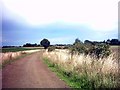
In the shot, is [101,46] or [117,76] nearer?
[117,76]

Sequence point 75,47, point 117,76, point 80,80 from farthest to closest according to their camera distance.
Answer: point 75,47, point 80,80, point 117,76

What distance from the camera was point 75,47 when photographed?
32.0 m

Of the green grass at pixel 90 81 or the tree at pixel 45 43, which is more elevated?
the tree at pixel 45 43

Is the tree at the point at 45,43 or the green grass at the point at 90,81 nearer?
the green grass at the point at 90,81

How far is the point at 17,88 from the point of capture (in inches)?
570

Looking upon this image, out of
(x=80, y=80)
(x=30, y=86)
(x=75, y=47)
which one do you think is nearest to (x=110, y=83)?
(x=80, y=80)

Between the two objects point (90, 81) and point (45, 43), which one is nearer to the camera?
point (90, 81)

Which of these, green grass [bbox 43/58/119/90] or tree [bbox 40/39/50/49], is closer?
green grass [bbox 43/58/119/90]

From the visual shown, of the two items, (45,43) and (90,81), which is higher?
(45,43)

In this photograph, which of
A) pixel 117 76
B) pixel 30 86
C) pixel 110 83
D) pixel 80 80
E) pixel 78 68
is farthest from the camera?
pixel 78 68

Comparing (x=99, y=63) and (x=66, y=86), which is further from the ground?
(x=99, y=63)

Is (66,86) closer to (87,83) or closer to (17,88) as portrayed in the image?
(87,83)

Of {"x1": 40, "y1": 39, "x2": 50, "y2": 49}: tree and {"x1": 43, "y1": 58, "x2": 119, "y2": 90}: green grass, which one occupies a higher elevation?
{"x1": 40, "y1": 39, "x2": 50, "y2": 49}: tree

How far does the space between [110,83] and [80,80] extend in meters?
3.43
